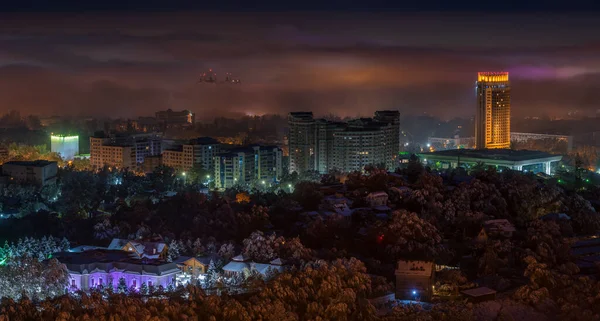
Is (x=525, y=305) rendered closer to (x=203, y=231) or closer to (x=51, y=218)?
(x=203, y=231)

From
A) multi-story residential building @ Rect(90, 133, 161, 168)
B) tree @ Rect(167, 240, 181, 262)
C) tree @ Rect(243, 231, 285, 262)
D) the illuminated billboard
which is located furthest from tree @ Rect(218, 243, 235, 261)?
the illuminated billboard

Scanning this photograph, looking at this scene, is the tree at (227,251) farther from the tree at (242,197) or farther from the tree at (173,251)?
the tree at (242,197)

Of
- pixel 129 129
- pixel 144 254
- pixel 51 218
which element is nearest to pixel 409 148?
pixel 129 129

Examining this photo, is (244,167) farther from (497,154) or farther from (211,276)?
(211,276)

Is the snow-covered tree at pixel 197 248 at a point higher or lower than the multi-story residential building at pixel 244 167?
lower

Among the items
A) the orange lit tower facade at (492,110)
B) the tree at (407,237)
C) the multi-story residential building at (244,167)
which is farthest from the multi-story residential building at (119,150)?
the tree at (407,237)
